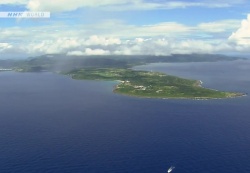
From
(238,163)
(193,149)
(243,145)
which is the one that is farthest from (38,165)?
(243,145)

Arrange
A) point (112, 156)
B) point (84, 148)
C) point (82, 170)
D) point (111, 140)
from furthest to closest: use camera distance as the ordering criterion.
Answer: point (111, 140) < point (84, 148) < point (112, 156) < point (82, 170)

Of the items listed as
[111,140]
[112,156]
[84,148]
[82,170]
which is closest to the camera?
[82,170]

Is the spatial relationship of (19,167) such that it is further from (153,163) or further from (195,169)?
(195,169)

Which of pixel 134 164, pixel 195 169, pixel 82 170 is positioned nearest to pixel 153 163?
pixel 134 164

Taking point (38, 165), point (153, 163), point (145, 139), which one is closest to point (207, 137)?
point (145, 139)

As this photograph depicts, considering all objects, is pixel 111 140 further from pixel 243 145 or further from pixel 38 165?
pixel 243 145

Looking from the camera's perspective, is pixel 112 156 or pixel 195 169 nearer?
pixel 195 169

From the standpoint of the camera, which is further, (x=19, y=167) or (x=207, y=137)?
(x=207, y=137)
